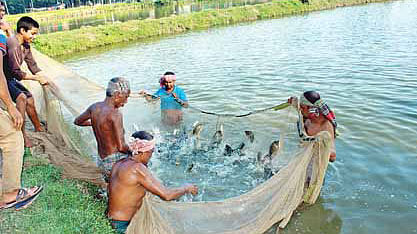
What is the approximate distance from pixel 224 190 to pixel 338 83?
262 inches

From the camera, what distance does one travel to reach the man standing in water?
6.55m

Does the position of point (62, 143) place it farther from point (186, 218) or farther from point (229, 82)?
point (229, 82)

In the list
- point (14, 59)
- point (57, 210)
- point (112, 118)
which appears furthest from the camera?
point (14, 59)

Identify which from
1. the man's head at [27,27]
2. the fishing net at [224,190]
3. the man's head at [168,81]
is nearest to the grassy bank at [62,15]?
the man's head at [27,27]

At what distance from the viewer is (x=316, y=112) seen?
4512mm

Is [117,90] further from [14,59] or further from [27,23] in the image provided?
[27,23]

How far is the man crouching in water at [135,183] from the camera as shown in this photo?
10.6 ft

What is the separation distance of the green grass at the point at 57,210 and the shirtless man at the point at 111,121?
0.43m

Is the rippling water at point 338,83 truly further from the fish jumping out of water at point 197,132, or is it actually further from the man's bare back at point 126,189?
the man's bare back at point 126,189

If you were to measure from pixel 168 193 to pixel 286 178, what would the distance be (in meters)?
1.47

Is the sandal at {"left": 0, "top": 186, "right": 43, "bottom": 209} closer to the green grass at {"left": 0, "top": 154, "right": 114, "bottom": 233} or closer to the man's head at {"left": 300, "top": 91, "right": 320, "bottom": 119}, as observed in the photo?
the green grass at {"left": 0, "top": 154, "right": 114, "bottom": 233}

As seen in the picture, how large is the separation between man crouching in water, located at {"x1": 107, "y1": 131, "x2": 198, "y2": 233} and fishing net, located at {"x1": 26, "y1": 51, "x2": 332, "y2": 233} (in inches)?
5.3

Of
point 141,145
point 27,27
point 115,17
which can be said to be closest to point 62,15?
point 115,17

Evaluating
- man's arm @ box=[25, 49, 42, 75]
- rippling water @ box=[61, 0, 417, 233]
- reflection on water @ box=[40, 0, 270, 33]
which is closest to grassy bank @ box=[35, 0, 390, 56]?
rippling water @ box=[61, 0, 417, 233]
